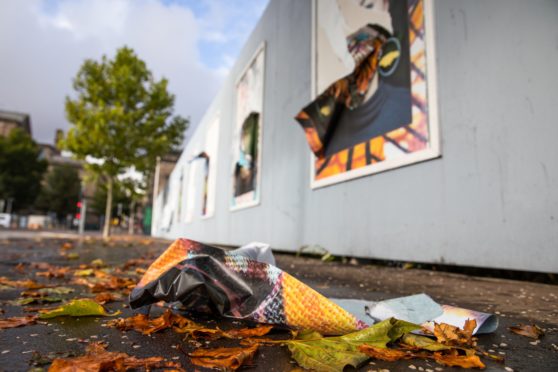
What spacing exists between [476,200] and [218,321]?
212 cm

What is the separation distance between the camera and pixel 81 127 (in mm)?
13938

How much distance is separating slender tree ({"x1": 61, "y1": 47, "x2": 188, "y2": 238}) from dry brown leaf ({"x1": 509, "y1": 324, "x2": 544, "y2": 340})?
586 inches

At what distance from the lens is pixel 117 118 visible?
556 inches

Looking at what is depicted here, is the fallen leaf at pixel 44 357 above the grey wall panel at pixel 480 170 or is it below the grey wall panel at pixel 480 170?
below

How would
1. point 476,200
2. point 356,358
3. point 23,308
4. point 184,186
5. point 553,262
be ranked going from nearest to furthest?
point 356,358 < point 23,308 < point 553,262 < point 476,200 < point 184,186

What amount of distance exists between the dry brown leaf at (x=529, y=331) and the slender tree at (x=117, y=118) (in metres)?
14.9

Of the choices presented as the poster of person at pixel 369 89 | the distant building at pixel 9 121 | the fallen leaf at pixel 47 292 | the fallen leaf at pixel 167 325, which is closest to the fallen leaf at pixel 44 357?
the fallen leaf at pixel 167 325

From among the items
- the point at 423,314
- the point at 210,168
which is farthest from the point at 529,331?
the point at 210,168

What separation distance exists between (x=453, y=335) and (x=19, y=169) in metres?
43.9

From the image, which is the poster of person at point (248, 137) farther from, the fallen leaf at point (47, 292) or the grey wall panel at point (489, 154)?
the fallen leaf at point (47, 292)

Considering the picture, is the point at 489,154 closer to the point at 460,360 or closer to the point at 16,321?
the point at 460,360

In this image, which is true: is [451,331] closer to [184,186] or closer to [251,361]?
[251,361]

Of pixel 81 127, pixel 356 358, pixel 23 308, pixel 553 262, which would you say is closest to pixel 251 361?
pixel 356 358

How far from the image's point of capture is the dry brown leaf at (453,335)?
942mm
